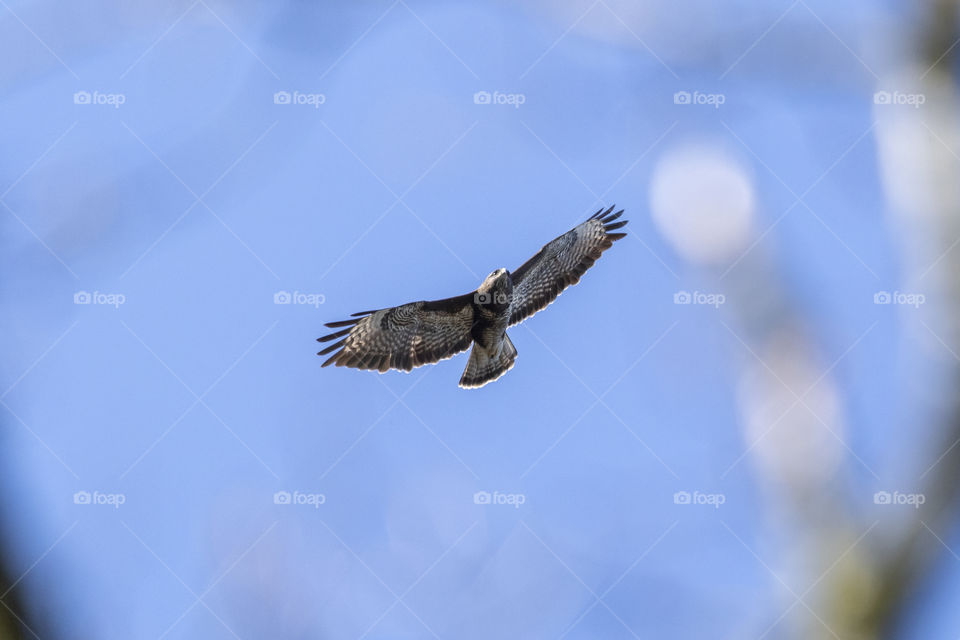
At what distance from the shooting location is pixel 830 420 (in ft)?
14.2

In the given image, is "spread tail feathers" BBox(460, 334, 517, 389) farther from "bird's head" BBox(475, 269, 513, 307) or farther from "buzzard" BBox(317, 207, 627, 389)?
"bird's head" BBox(475, 269, 513, 307)

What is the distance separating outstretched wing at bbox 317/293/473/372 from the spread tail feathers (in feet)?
1.81

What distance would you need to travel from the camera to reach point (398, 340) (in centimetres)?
1006

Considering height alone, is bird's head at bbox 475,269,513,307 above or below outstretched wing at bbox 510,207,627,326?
below

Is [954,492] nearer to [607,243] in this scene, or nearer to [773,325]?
[773,325]

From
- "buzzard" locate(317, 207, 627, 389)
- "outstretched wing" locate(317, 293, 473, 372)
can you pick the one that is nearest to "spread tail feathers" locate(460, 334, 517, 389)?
"buzzard" locate(317, 207, 627, 389)

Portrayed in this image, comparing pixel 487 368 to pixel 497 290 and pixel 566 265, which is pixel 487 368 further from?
pixel 497 290

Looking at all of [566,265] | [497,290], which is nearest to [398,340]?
[497,290]

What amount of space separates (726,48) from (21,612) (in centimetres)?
455

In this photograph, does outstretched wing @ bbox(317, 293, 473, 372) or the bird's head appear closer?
the bird's head

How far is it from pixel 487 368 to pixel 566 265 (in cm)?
152

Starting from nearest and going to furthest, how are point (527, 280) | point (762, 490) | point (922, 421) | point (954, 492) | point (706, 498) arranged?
point (954, 492) → point (922, 421) → point (762, 490) → point (527, 280) → point (706, 498)

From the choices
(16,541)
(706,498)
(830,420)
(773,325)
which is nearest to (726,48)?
(773,325)

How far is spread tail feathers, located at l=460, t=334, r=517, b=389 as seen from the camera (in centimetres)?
1061
